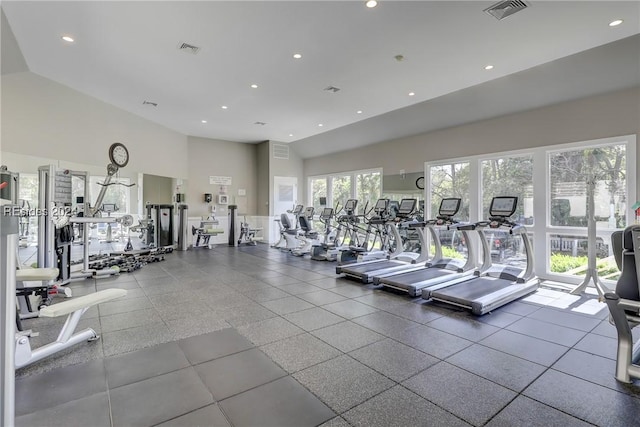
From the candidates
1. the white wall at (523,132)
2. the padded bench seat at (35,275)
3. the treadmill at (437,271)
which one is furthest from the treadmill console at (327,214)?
the padded bench seat at (35,275)

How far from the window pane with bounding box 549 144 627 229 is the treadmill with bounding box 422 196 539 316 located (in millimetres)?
1057

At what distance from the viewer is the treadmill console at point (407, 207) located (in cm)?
652

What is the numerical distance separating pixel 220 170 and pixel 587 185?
31.1ft

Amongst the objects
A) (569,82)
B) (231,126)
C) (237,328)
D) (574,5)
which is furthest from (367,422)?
(231,126)

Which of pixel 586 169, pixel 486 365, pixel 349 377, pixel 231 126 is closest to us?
pixel 349 377

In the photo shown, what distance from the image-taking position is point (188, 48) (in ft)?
14.4

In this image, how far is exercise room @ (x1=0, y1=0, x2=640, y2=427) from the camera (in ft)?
7.43

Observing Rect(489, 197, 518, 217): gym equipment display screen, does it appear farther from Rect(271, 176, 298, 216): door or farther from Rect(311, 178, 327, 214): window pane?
Rect(271, 176, 298, 216): door

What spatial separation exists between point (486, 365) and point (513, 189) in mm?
4521

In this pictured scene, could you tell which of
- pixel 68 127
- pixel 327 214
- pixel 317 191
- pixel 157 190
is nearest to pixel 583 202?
pixel 327 214

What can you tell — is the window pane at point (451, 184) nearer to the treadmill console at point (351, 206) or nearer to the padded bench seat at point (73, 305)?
the treadmill console at point (351, 206)

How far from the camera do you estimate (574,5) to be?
3264 millimetres

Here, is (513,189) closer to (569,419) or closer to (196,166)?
(569,419)

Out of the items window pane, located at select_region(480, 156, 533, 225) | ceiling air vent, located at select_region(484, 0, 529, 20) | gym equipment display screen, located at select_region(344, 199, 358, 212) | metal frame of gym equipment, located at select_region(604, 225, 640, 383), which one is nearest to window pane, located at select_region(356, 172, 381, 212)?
gym equipment display screen, located at select_region(344, 199, 358, 212)
